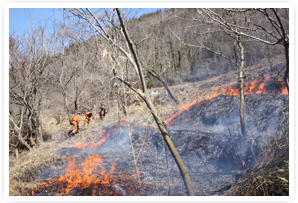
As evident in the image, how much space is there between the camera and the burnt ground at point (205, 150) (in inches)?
141

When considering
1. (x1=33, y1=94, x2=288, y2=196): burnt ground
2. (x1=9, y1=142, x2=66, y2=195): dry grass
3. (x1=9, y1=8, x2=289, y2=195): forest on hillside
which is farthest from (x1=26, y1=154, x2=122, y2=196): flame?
(x1=9, y1=8, x2=289, y2=195): forest on hillside

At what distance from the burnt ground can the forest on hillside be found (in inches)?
11.2

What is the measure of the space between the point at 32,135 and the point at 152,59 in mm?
4740

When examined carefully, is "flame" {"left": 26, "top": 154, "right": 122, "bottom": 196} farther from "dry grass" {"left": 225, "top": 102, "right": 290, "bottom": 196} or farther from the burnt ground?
"dry grass" {"left": 225, "top": 102, "right": 290, "bottom": 196}

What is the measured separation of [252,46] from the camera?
8938 millimetres

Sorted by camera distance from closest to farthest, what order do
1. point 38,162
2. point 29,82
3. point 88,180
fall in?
1. point 88,180
2. point 38,162
3. point 29,82

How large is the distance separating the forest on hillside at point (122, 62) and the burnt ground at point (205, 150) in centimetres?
28

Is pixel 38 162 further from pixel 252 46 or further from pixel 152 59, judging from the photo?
pixel 252 46

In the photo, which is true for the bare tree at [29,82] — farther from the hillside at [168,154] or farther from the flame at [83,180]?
the flame at [83,180]

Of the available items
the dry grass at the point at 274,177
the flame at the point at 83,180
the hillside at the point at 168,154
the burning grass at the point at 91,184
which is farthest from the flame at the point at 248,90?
the dry grass at the point at 274,177

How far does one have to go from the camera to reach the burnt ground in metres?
3.57

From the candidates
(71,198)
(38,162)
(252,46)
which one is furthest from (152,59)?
(71,198)

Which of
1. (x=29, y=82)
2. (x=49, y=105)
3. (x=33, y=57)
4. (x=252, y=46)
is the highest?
(x=252, y=46)

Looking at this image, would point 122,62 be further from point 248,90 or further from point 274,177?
point 248,90
